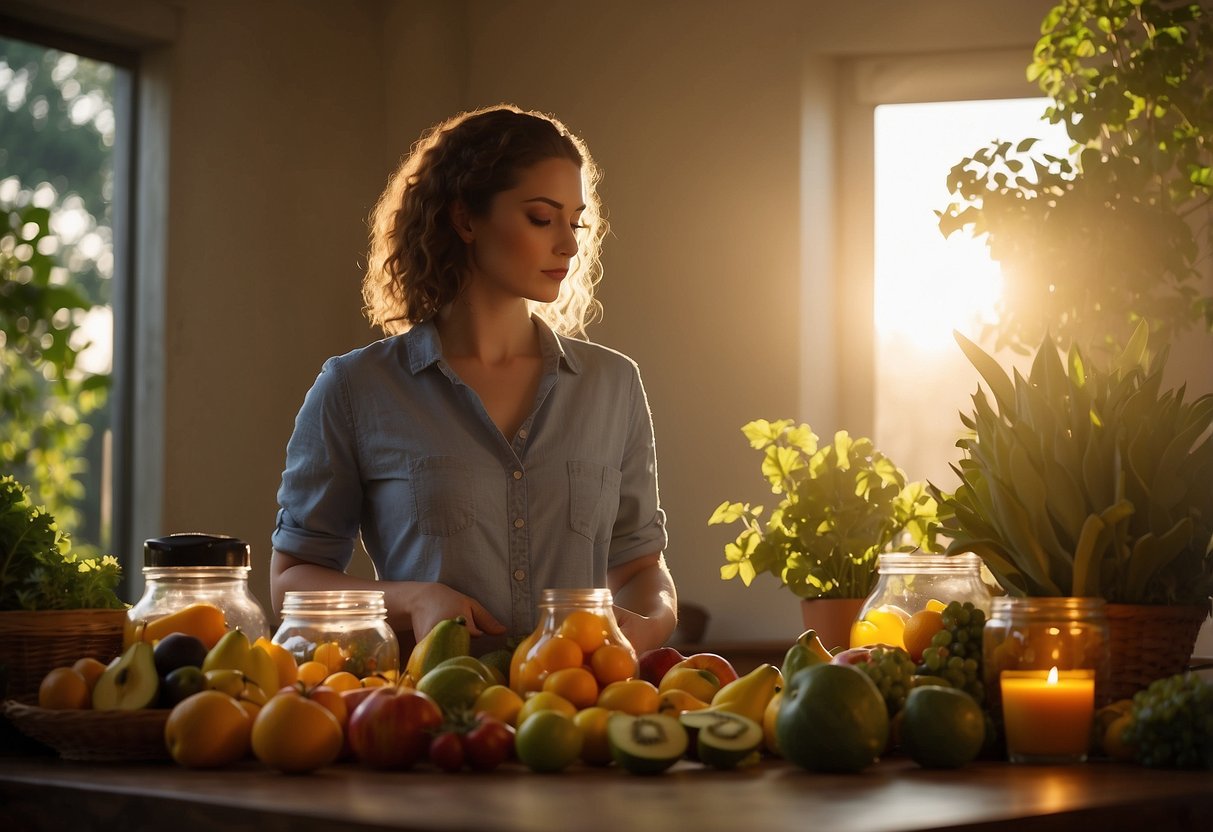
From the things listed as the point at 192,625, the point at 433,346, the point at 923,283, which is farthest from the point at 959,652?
the point at 923,283

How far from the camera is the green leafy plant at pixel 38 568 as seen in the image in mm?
1562

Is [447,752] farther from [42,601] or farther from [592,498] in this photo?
[592,498]

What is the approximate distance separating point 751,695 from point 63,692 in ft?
2.07

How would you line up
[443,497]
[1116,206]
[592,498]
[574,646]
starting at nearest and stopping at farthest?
[574,646] < [443,497] < [592,498] < [1116,206]

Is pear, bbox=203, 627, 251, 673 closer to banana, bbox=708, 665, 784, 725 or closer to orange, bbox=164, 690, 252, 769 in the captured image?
orange, bbox=164, 690, 252, 769

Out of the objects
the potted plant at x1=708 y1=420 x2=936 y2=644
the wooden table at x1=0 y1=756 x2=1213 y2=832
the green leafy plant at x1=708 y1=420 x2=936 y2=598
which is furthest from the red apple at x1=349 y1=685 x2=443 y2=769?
the green leafy plant at x1=708 y1=420 x2=936 y2=598

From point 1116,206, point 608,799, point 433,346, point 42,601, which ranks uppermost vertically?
point 1116,206

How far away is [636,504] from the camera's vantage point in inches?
94.9

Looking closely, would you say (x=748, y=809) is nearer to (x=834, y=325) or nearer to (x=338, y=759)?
(x=338, y=759)

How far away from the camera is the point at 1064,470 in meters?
1.51

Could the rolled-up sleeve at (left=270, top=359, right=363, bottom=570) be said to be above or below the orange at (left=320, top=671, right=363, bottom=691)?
above

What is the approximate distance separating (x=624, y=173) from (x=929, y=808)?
3.80 metres

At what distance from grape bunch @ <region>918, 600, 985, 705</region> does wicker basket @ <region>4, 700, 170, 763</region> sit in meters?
0.71

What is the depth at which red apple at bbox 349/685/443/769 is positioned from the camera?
1244mm
